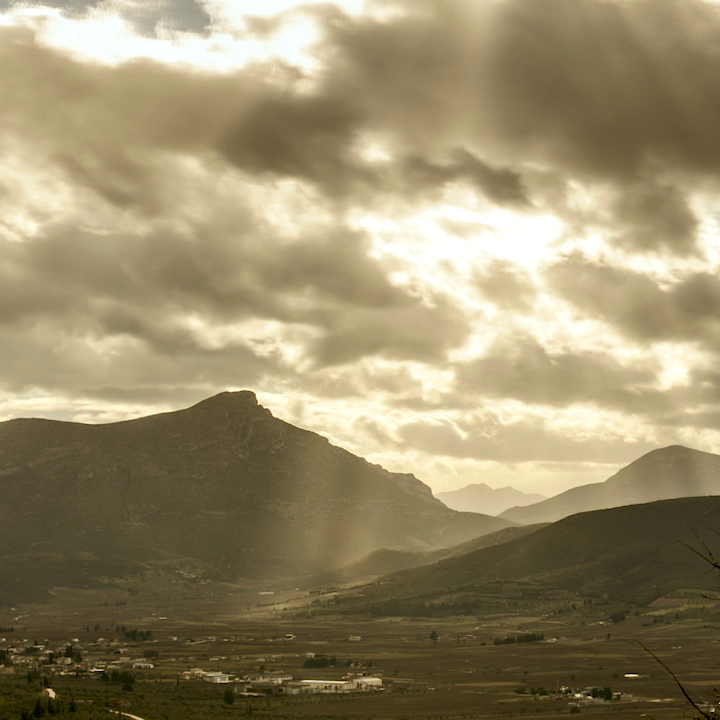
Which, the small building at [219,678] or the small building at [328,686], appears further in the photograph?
the small building at [219,678]

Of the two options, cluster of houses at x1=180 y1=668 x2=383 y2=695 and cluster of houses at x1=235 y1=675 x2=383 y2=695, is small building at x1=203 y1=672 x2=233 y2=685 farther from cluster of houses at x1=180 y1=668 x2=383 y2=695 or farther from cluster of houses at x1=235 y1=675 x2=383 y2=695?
cluster of houses at x1=235 y1=675 x2=383 y2=695

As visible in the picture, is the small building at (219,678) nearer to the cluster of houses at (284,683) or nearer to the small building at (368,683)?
the cluster of houses at (284,683)

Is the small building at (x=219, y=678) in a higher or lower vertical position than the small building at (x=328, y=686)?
higher

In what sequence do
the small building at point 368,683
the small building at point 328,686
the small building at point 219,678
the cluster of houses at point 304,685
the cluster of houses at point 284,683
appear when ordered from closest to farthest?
1. the cluster of houses at point 304,685
2. the cluster of houses at point 284,683
3. the small building at point 328,686
4. the small building at point 368,683
5. the small building at point 219,678

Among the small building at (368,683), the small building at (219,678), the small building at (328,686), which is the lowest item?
the small building at (368,683)

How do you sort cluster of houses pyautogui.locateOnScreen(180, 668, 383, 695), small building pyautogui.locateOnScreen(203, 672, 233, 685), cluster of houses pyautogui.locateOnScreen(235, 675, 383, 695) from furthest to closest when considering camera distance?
small building pyautogui.locateOnScreen(203, 672, 233, 685), cluster of houses pyautogui.locateOnScreen(180, 668, 383, 695), cluster of houses pyautogui.locateOnScreen(235, 675, 383, 695)

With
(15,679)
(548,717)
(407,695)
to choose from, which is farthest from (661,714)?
(15,679)

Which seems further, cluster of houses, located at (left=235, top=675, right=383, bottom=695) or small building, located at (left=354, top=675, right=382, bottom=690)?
small building, located at (left=354, top=675, right=382, bottom=690)

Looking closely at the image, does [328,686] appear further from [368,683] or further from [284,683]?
[368,683]

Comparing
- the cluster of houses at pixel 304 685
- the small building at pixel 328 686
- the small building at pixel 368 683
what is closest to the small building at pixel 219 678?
the cluster of houses at pixel 304 685

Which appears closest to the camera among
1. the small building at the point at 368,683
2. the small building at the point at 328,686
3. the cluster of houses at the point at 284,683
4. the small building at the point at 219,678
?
the cluster of houses at the point at 284,683

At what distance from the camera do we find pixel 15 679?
163 m

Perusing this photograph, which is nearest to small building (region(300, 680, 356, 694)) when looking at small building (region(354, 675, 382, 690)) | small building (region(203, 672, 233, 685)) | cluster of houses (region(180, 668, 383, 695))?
cluster of houses (region(180, 668, 383, 695))

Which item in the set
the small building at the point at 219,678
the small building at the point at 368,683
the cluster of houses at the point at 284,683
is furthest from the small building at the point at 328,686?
the small building at the point at 219,678
